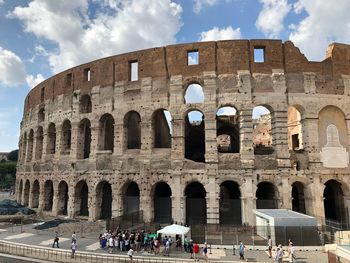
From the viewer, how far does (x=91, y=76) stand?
80.4 feet

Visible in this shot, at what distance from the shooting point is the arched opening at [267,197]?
1928cm

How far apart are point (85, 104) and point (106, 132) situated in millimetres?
3329

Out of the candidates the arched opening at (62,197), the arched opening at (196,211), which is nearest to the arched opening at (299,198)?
the arched opening at (196,211)

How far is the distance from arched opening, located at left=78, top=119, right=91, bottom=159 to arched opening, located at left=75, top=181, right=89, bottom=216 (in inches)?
98.6

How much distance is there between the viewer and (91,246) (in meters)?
16.1

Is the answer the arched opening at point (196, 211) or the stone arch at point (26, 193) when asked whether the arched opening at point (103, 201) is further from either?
the stone arch at point (26, 193)

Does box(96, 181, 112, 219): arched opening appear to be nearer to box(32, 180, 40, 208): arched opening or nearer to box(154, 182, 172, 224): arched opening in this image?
box(154, 182, 172, 224): arched opening

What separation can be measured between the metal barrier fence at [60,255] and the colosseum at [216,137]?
6.38 meters

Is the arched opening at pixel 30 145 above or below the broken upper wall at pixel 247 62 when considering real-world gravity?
below

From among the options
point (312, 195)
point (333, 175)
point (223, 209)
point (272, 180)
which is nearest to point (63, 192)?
point (223, 209)

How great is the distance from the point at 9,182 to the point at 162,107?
57.8 m

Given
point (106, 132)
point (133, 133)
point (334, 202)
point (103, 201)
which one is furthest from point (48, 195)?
point (334, 202)

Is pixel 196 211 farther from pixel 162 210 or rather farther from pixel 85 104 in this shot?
pixel 85 104

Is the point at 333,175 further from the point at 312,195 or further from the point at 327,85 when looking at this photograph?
the point at 327,85
